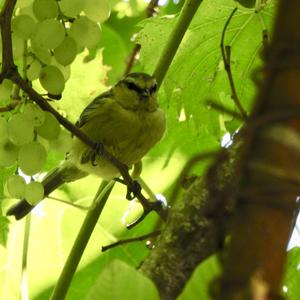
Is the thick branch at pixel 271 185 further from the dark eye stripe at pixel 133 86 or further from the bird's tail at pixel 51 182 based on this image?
the dark eye stripe at pixel 133 86

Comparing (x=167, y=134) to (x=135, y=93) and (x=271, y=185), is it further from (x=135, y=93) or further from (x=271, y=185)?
(x=271, y=185)

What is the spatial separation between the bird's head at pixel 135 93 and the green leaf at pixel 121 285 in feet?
4.32

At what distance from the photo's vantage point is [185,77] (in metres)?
1.81

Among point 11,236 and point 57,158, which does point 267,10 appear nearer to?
point 57,158

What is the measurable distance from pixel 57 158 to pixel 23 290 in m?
0.59

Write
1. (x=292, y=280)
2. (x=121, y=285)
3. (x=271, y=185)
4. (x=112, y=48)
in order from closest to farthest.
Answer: (x=271, y=185) → (x=121, y=285) → (x=292, y=280) → (x=112, y=48)

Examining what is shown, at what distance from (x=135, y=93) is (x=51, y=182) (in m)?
0.44

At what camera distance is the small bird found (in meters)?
1.87

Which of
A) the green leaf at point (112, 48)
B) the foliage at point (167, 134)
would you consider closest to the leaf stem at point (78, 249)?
the foliage at point (167, 134)

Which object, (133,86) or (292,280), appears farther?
(133,86)

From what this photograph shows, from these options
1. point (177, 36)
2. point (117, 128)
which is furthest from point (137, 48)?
point (177, 36)

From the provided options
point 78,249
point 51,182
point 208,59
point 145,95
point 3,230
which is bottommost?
point 78,249

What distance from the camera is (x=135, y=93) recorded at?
2186 millimetres

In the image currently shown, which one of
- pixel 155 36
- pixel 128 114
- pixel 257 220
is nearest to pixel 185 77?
pixel 155 36
